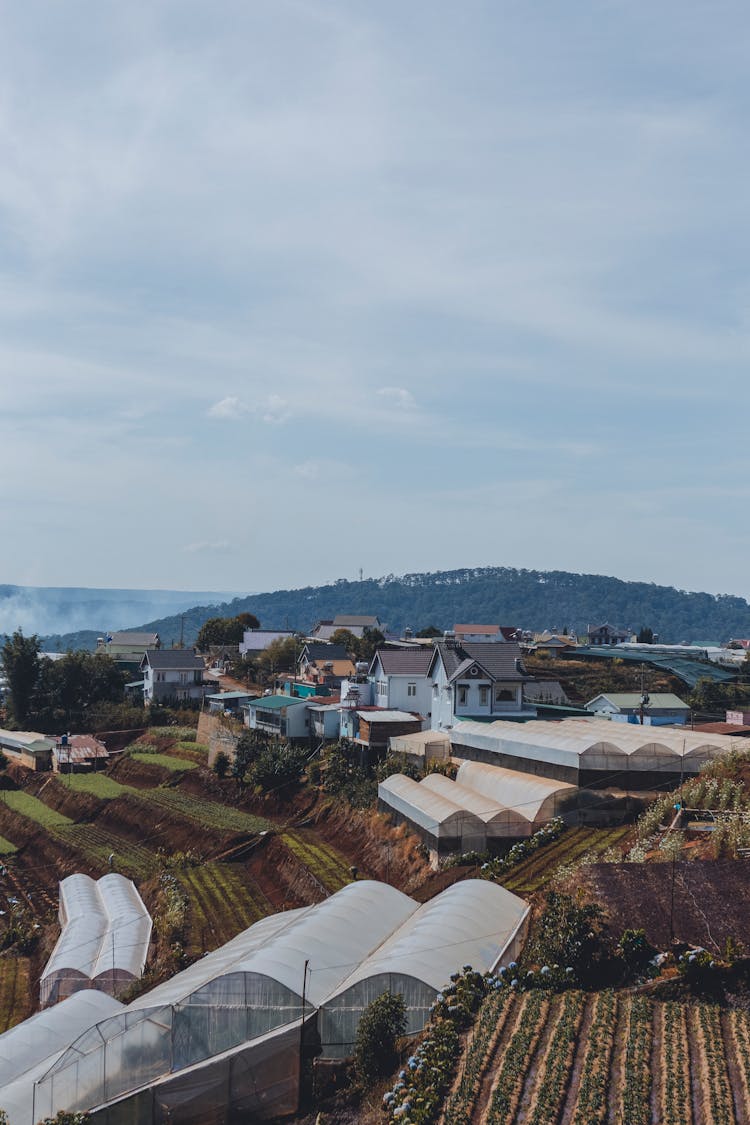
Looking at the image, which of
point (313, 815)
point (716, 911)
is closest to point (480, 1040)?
point (716, 911)

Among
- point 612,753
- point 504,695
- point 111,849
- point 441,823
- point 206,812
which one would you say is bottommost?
point 111,849

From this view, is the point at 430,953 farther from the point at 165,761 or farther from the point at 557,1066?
the point at 165,761

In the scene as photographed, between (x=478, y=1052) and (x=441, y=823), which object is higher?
(x=441, y=823)

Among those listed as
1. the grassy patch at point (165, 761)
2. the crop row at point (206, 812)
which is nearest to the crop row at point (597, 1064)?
the crop row at point (206, 812)

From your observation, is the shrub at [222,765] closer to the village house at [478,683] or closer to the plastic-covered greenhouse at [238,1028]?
the village house at [478,683]

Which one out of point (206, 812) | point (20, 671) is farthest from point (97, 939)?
point (20, 671)

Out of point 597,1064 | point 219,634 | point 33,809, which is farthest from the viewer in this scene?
point 219,634
